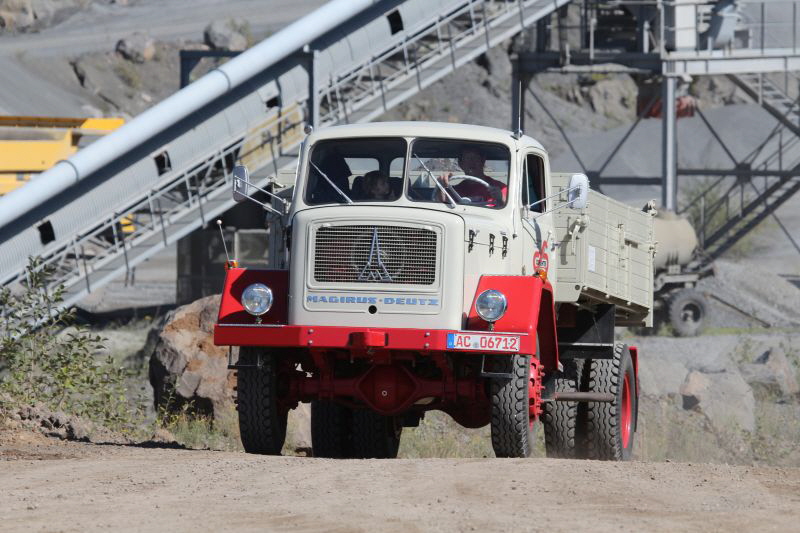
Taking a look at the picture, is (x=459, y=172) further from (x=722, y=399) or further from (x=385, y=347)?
(x=722, y=399)

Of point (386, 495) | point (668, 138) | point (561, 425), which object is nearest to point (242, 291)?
point (386, 495)

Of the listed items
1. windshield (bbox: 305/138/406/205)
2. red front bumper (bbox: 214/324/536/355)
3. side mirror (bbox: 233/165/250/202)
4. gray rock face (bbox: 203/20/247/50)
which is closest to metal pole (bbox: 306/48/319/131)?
windshield (bbox: 305/138/406/205)

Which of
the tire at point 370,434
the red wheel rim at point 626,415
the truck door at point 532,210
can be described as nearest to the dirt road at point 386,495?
the truck door at point 532,210

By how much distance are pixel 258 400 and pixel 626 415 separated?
195 inches

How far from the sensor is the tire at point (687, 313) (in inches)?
1393

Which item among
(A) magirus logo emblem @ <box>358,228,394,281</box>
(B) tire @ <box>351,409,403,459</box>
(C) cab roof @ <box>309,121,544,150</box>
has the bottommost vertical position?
(B) tire @ <box>351,409,403,459</box>

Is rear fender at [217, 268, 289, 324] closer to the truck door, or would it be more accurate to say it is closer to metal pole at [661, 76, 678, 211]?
the truck door

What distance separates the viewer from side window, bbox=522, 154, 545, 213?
14.2 metres

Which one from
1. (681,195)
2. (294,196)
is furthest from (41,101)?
(294,196)

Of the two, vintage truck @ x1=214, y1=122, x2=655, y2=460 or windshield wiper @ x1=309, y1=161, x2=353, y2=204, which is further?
windshield wiper @ x1=309, y1=161, x2=353, y2=204

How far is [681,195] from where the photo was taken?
6444 cm

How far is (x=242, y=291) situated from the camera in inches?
534

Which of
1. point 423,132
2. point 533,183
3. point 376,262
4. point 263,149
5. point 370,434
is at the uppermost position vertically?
point 263,149

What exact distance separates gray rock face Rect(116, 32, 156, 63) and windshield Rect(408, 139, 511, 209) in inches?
2587
